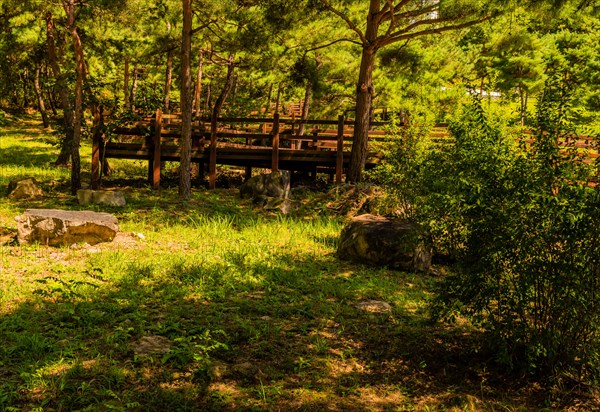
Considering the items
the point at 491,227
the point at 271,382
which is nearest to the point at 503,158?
the point at 491,227

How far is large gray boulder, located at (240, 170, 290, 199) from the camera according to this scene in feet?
46.9

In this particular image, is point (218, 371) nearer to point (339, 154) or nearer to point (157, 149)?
point (157, 149)

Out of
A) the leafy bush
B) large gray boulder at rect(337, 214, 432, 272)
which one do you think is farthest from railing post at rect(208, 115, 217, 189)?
the leafy bush

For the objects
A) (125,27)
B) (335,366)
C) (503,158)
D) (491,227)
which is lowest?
(335,366)

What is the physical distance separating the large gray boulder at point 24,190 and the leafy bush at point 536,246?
36.7 ft

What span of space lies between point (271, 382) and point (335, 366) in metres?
0.69

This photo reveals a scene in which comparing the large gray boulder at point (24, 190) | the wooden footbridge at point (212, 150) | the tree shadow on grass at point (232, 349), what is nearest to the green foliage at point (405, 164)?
the tree shadow on grass at point (232, 349)

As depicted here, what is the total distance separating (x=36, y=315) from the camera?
5.82 meters

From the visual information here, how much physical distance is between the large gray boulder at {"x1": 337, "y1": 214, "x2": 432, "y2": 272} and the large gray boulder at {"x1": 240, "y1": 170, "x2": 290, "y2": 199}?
17.3 ft

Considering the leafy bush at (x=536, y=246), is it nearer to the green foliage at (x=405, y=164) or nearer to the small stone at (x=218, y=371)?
the small stone at (x=218, y=371)

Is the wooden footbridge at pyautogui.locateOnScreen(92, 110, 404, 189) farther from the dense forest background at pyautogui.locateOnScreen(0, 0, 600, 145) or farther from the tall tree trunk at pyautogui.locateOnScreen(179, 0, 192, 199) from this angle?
the tall tree trunk at pyautogui.locateOnScreen(179, 0, 192, 199)

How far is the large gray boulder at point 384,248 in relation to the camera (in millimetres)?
8852

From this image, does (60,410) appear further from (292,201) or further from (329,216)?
(292,201)

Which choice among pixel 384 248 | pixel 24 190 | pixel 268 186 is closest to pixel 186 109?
pixel 268 186
